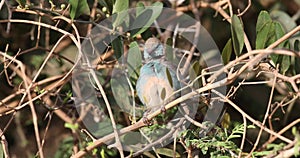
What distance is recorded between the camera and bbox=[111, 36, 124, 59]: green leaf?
5.26 feet

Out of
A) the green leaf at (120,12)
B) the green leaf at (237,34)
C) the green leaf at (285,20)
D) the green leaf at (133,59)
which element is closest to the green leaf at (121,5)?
the green leaf at (120,12)

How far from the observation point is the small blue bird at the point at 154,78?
1.56 meters

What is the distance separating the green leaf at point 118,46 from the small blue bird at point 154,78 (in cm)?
7

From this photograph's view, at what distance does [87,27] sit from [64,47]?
23 cm

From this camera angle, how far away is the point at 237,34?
1394 mm

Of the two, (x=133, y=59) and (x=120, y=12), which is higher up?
(x=120, y=12)

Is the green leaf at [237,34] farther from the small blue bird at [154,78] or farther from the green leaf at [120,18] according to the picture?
the green leaf at [120,18]

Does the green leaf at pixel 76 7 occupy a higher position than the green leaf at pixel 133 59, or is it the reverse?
the green leaf at pixel 76 7

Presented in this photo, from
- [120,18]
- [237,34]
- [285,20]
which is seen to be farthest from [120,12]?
[285,20]

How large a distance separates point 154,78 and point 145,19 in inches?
6.4

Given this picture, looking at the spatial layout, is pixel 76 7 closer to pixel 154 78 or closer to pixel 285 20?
pixel 154 78

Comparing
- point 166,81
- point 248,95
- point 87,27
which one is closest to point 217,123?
point 166,81

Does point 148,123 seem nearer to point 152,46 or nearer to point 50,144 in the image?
point 152,46

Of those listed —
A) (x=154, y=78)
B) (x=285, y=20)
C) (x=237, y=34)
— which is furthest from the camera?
(x=285, y=20)
